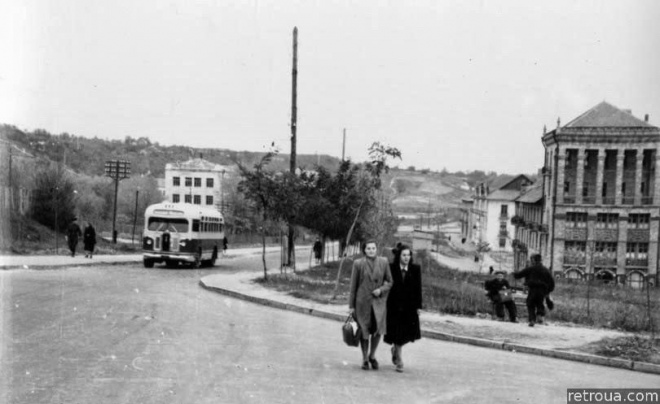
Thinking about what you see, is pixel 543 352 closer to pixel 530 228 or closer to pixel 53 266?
pixel 53 266

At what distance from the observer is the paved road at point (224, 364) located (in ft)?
24.8

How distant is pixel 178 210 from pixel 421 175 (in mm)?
173379

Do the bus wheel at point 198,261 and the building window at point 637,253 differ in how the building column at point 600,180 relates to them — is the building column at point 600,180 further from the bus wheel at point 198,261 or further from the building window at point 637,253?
the bus wheel at point 198,261

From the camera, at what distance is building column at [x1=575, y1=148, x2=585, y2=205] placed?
67.2 metres

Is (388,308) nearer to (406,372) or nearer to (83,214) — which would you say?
(406,372)

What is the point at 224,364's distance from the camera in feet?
29.7

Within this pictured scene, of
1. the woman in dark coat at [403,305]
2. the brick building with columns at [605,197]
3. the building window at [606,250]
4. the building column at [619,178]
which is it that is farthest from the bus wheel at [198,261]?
the building column at [619,178]

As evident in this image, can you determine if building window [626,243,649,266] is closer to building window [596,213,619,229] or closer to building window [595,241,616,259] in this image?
building window [595,241,616,259]

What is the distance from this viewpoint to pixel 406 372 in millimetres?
9250

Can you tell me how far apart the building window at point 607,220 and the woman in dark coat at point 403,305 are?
63101 millimetres

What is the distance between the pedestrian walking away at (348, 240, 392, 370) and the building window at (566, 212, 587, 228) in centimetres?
6245

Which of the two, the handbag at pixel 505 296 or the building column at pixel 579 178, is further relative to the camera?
the building column at pixel 579 178

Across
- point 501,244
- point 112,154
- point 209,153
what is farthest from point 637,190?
point 209,153

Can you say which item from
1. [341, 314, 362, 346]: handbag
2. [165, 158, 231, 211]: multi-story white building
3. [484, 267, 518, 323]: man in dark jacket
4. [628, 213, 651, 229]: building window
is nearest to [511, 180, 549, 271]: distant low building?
[628, 213, 651, 229]: building window
